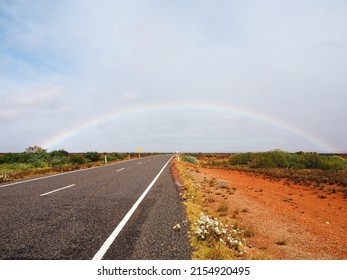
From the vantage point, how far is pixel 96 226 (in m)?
4.99

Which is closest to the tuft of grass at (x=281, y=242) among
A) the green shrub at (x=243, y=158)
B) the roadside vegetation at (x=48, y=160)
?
the roadside vegetation at (x=48, y=160)

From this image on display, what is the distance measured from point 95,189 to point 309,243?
7.64m

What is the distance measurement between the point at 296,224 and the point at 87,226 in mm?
6388

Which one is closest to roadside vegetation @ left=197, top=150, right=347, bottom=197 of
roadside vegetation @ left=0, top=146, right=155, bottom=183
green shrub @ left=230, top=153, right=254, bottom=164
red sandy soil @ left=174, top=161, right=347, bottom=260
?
green shrub @ left=230, top=153, right=254, bottom=164

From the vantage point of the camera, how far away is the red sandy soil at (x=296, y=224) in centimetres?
495

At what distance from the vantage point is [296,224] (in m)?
7.33

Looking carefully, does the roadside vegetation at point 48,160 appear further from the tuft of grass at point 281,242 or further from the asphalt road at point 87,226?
the tuft of grass at point 281,242

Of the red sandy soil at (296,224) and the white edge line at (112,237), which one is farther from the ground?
the white edge line at (112,237)

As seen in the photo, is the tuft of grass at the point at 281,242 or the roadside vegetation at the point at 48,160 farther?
the roadside vegetation at the point at 48,160

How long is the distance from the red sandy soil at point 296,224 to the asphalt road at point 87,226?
179cm

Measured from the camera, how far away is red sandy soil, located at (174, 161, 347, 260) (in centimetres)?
495

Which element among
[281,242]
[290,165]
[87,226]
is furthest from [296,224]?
[290,165]

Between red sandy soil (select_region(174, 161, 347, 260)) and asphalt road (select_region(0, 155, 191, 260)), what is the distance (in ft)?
5.88
